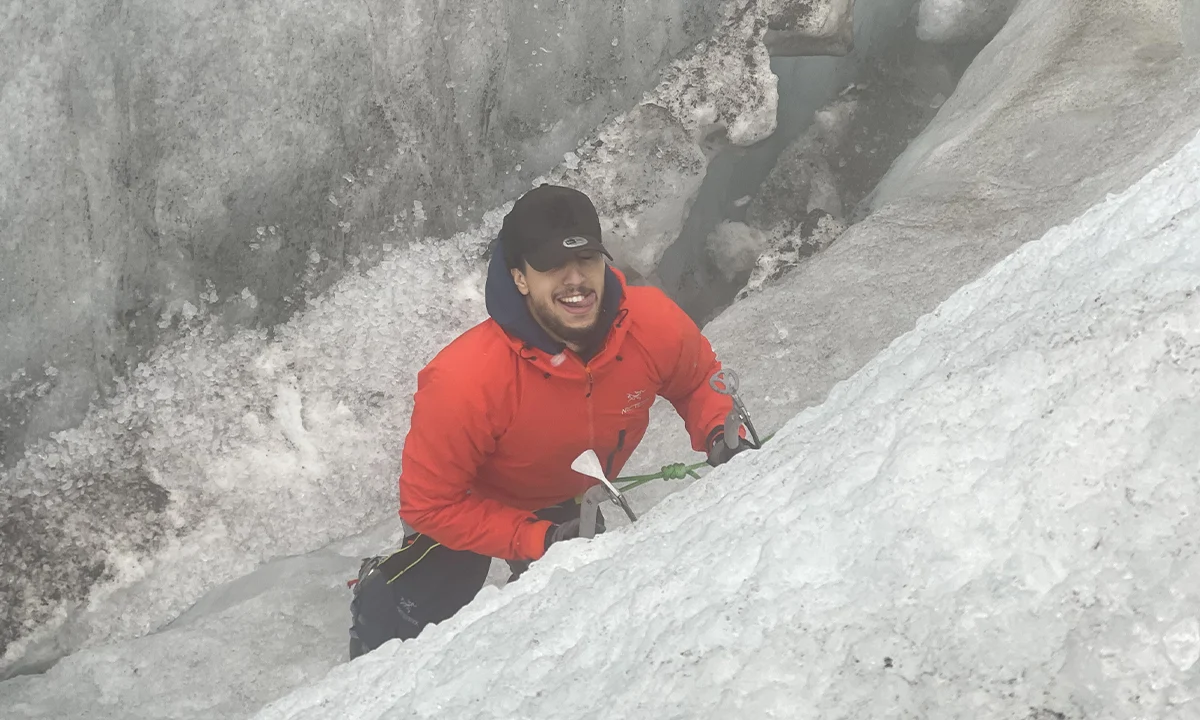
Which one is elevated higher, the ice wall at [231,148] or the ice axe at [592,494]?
the ice wall at [231,148]

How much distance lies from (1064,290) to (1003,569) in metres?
0.52

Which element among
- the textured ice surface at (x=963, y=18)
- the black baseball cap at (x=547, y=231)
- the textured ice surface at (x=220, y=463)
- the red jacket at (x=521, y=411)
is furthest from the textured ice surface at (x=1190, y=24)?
the textured ice surface at (x=220, y=463)

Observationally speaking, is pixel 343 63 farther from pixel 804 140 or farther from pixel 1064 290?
pixel 1064 290

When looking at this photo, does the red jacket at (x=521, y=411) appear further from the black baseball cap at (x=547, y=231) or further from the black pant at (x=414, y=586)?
the black pant at (x=414, y=586)

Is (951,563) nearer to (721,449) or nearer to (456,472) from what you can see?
(721,449)

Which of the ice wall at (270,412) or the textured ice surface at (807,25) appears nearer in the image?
the ice wall at (270,412)

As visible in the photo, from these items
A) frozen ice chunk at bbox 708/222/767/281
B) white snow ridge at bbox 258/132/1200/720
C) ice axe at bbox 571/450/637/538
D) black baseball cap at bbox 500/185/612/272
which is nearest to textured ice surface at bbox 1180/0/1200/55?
frozen ice chunk at bbox 708/222/767/281

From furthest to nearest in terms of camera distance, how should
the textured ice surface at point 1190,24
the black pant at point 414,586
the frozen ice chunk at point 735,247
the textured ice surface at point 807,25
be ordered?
the frozen ice chunk at point 735,247 < the textured ice surface at point 807,25 < the textured ice surface at point 1190,24 < the black pant at point 414,586

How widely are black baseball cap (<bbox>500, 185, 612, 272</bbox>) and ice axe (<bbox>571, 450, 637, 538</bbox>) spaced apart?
0.44 meters

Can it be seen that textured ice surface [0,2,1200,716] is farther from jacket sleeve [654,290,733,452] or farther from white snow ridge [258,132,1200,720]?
white snow ridge [258,132,1200,720]

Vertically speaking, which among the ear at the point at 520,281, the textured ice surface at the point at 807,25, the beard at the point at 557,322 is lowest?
the beard at the point at 557,322

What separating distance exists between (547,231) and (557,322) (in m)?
0.20

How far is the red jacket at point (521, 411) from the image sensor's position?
178cm

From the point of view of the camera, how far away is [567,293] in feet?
5.80
